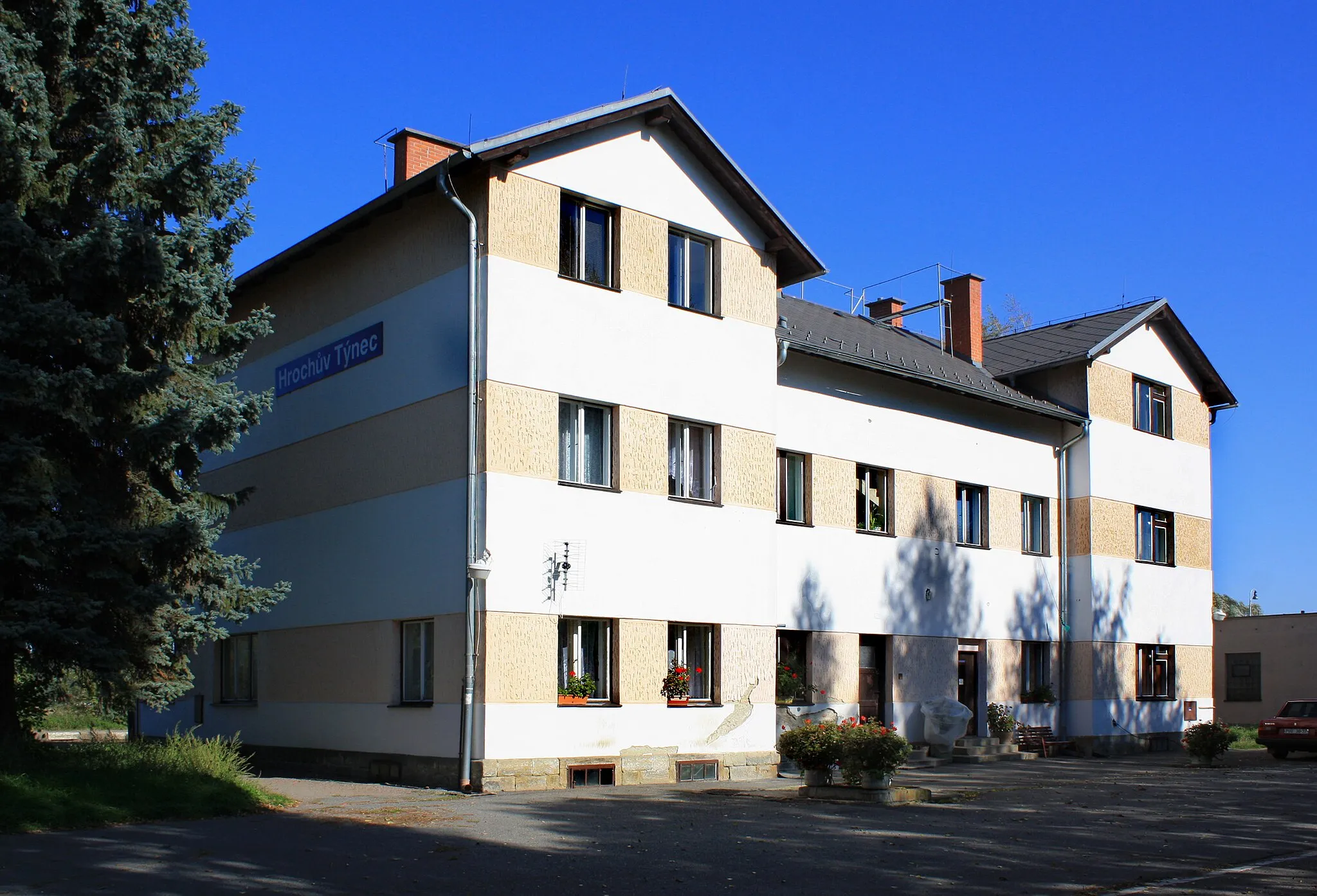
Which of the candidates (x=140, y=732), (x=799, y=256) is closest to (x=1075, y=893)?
(x=799, y=256)

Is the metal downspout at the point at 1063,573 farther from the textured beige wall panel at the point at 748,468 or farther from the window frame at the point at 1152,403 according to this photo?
the textured beige wall panel at the point at 748,468

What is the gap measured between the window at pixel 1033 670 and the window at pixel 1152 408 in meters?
6.05

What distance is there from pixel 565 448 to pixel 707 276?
14.1 feet

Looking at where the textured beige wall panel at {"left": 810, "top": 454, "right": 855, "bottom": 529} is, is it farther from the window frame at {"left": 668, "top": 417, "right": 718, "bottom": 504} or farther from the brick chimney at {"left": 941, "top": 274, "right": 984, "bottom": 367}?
the brick chimney at {"left": 941, "top": 274, "right": 984, "bottom": 367}

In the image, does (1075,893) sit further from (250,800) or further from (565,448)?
(565,448)

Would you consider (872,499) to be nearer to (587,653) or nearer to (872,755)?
(587,653)

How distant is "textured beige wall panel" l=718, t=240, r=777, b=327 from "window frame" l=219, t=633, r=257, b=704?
10.5 m

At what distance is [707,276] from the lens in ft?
67.7

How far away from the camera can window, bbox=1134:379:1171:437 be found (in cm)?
3031

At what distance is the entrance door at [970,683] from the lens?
26062mm

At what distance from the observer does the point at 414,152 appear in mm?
20969

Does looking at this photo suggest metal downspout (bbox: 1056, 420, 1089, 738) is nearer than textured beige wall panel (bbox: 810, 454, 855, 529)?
No

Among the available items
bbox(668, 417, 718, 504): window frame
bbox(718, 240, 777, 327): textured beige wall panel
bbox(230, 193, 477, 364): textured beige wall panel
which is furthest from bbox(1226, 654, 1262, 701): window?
bbox(230, 193, 477, 364): textured beige wall panel

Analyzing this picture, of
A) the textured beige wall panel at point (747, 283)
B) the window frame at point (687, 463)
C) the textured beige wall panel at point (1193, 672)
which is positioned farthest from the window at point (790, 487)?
the textured beige wall panel at point (1193, 672)
